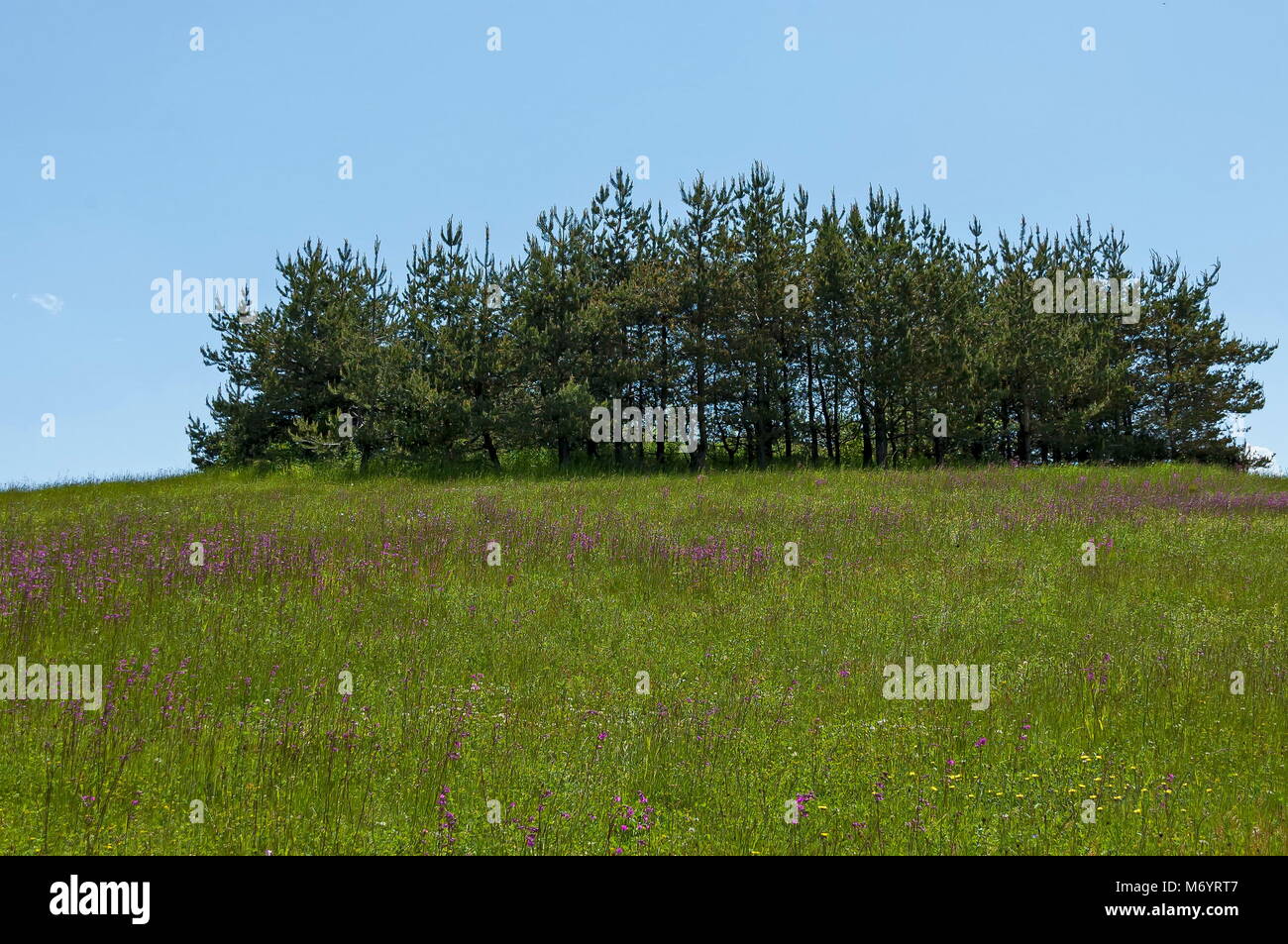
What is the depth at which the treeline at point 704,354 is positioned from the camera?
30031mm

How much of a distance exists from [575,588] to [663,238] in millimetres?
26342

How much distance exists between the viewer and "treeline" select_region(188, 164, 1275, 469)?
1182 inches

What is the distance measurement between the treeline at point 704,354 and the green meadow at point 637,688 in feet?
51.2

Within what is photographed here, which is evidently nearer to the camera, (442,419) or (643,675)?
(643,675)

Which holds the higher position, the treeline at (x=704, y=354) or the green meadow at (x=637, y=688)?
the treeline at (x=704, y=354)

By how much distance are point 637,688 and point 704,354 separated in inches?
1005

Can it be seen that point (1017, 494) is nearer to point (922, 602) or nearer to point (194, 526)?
point (922, 602)

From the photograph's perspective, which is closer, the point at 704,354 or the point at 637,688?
the point at 637,688

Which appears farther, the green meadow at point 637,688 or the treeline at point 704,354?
the treeline at point 704,354

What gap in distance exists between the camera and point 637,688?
7.35 meters

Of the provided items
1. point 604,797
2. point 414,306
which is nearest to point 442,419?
point 414,306

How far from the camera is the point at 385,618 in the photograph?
29.9ft

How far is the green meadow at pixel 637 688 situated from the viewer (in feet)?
16.2

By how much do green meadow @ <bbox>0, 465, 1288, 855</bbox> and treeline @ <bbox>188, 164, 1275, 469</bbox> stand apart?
15611mm
